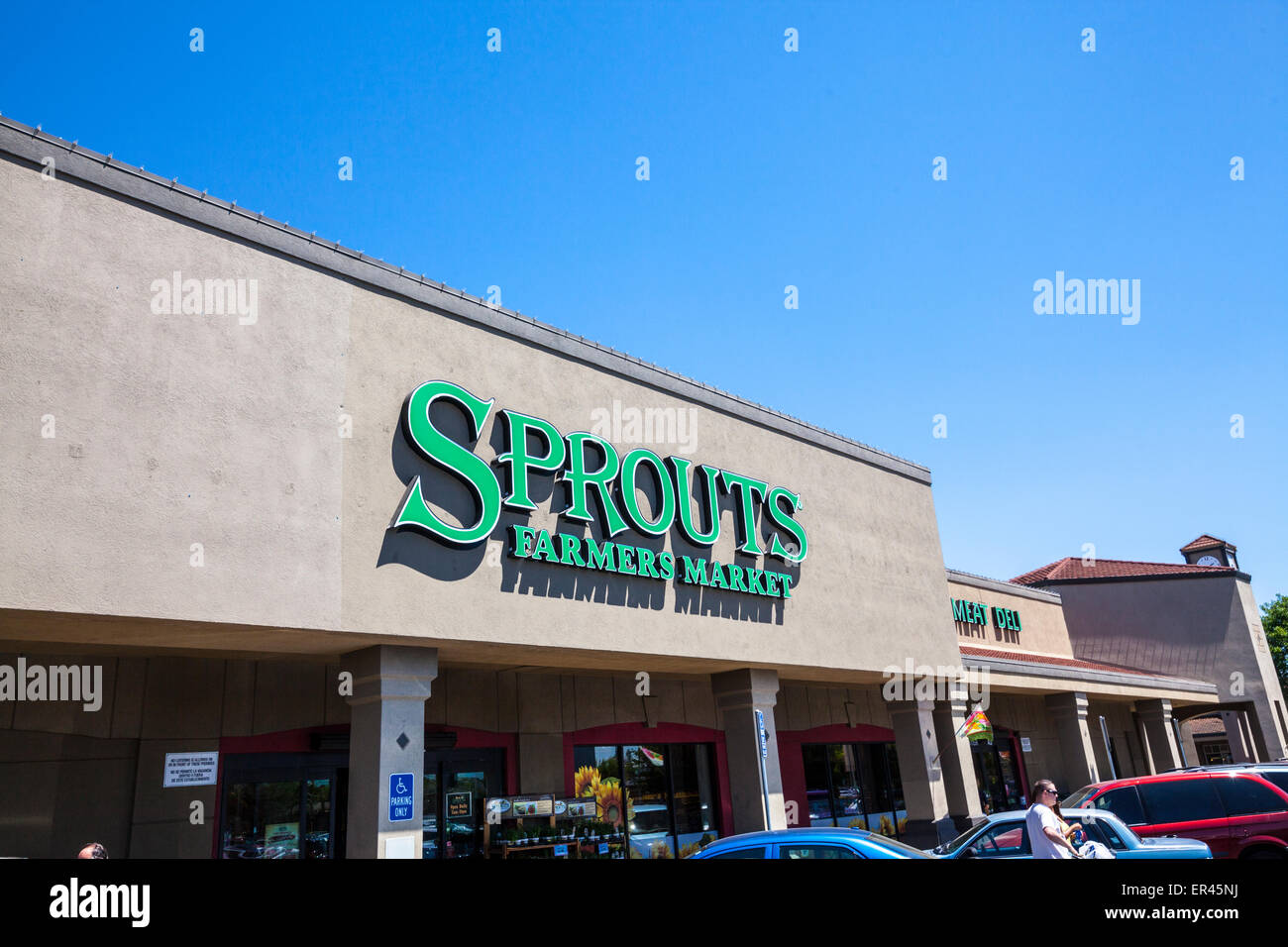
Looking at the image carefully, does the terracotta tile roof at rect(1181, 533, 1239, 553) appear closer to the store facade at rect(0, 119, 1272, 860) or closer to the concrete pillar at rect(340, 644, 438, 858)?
the store facade at rect(0, 119, 1272, 860)

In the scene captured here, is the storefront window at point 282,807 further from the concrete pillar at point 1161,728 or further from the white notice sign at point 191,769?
the concrete pillar at point 1161,728

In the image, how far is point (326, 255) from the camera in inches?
485

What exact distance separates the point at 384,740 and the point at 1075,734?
85.3 ft

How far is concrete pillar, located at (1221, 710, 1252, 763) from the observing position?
4281 centimetres

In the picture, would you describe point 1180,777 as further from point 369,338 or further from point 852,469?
point 369,338

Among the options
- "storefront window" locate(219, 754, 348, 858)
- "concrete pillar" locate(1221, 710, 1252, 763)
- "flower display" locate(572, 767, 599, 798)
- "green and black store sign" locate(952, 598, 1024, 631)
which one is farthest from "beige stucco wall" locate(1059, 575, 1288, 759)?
"storefront window" locate(219, 754, 348, 858)

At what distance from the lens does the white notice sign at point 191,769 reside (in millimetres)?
12859

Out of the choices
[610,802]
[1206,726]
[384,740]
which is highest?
[384,740]

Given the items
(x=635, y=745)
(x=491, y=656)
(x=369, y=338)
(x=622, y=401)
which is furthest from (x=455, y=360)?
(x=635, y=745)

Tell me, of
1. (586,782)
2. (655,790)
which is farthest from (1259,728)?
(586,782)

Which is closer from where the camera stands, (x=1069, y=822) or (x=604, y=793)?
(x=1069, y=822)

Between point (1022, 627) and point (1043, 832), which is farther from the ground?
point (1022, 627)

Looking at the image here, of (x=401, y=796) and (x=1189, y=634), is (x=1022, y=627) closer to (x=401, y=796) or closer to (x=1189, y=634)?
(x=1189, y=634)
